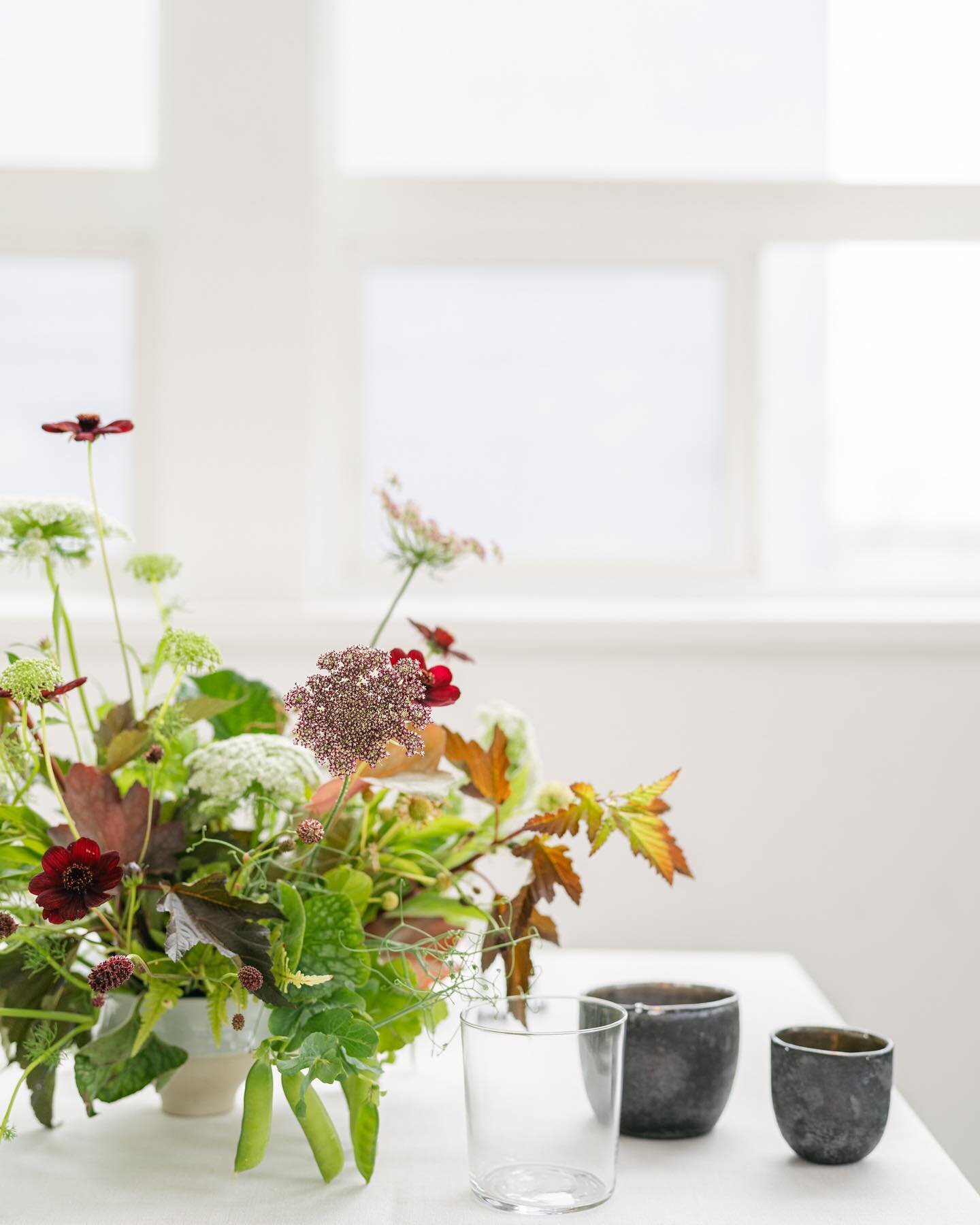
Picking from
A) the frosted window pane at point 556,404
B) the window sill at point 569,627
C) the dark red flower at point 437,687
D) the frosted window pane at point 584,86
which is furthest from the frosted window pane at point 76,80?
the dark red flower at point 437,687

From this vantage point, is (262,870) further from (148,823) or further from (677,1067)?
(677,1067)

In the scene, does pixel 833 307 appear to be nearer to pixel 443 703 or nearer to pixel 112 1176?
pixel 443 703

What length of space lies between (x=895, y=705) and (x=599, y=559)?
0.51 meters

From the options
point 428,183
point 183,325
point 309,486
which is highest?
point 428,183

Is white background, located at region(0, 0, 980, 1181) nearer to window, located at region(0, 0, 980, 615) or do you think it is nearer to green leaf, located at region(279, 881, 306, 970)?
window, located at region(0, 0, 980, 615)

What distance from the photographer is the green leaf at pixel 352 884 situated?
74cm

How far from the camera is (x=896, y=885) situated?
5.78 feet

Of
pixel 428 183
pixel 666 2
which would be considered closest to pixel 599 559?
pixel 428 183

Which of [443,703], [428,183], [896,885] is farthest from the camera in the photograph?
[428,183]

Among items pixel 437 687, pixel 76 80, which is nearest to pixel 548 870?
pixel 437 687

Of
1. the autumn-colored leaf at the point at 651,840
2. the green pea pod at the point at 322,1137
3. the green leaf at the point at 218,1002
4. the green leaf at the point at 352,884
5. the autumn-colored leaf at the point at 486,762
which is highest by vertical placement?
the autumn-colored leaf at the point at 486,762

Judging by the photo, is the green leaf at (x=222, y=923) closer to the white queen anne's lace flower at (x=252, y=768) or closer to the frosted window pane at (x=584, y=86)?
the white queen anne's lace flower at (x=252, y=768)

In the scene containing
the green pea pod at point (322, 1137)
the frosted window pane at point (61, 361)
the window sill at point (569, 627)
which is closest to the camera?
the green pea pod at point (322, 1137)

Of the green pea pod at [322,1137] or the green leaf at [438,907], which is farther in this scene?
the green leaf at [438,907]
